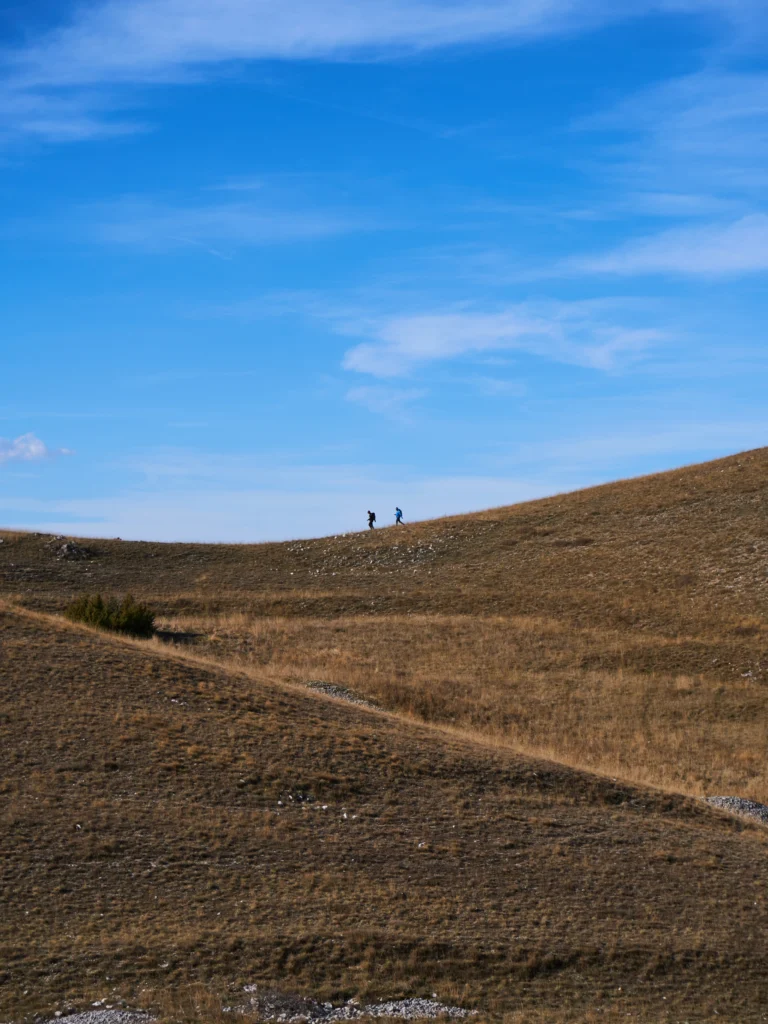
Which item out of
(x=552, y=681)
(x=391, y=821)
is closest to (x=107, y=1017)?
(x=391, y=821)

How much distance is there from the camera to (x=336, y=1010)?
35.8 feet

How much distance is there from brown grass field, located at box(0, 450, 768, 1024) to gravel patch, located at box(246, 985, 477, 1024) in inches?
9.5

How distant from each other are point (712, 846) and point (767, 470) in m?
44.3

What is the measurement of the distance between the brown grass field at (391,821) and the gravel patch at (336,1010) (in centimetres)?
24

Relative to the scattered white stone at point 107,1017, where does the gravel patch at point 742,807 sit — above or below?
below

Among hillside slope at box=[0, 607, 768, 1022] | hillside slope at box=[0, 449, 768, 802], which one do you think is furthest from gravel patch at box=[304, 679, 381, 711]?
hillside slope at box=[0, 607, 768, 1022]

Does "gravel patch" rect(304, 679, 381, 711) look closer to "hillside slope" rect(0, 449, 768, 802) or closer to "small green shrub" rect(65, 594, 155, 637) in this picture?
"hillside slope" rect(0, 449, 768, 802)

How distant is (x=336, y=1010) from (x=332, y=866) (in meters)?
3.66

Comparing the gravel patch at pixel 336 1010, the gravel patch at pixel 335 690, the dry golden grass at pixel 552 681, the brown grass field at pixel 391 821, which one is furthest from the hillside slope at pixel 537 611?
the gravel patch at pixel 336 1010

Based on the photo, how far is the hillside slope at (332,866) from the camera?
1163 centimetres

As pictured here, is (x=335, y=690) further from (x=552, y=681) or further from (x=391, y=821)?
(x=391, y=821)

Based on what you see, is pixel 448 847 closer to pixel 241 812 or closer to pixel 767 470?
pixel 241 812

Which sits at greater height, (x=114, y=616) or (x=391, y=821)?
(x=114, y=616)

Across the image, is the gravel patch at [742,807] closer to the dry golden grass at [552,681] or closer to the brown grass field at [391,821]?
the brown grass field at [391,821]
